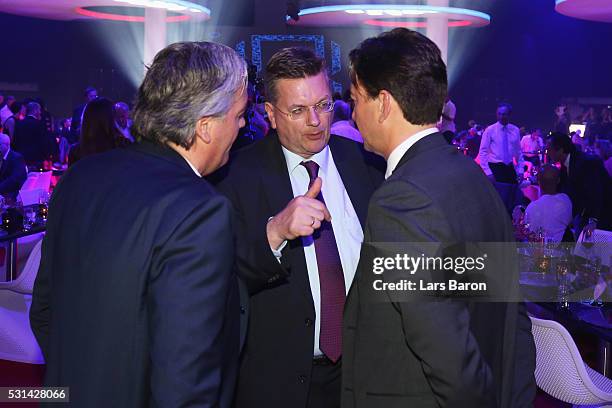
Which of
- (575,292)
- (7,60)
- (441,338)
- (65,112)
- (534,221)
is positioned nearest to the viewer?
(441,338)

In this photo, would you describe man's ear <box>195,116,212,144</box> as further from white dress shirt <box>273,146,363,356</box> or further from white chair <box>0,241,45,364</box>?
white chair <box>0,241,45,364</box>

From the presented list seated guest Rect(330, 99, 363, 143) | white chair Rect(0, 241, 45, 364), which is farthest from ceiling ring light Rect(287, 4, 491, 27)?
white chair Rect(0, 241, 45, 364)

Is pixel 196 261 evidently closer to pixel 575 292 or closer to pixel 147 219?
pixel 147 219

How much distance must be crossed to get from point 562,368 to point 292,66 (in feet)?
5.77

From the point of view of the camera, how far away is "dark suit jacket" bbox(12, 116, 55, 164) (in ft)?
33.4

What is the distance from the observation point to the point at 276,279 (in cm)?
213

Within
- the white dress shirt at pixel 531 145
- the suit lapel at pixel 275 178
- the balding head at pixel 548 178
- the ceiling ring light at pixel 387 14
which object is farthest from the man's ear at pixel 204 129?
the ceiling ring light at pixel 387 14

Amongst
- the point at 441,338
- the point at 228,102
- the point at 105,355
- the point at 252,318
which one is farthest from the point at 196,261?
the point at 252,318

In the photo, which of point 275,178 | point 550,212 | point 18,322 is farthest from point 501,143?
point 275,178

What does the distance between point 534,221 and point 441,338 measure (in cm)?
387

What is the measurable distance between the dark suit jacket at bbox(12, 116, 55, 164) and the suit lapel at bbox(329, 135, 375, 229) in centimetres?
849

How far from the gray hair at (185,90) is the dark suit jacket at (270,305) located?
22.4 inches

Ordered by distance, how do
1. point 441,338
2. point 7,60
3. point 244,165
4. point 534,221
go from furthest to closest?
point 7,60 < point 534,221 < point 244,165 < point 441,338

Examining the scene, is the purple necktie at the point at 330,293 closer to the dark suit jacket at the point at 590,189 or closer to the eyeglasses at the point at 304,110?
the eyeglasses at the point at 304,110
